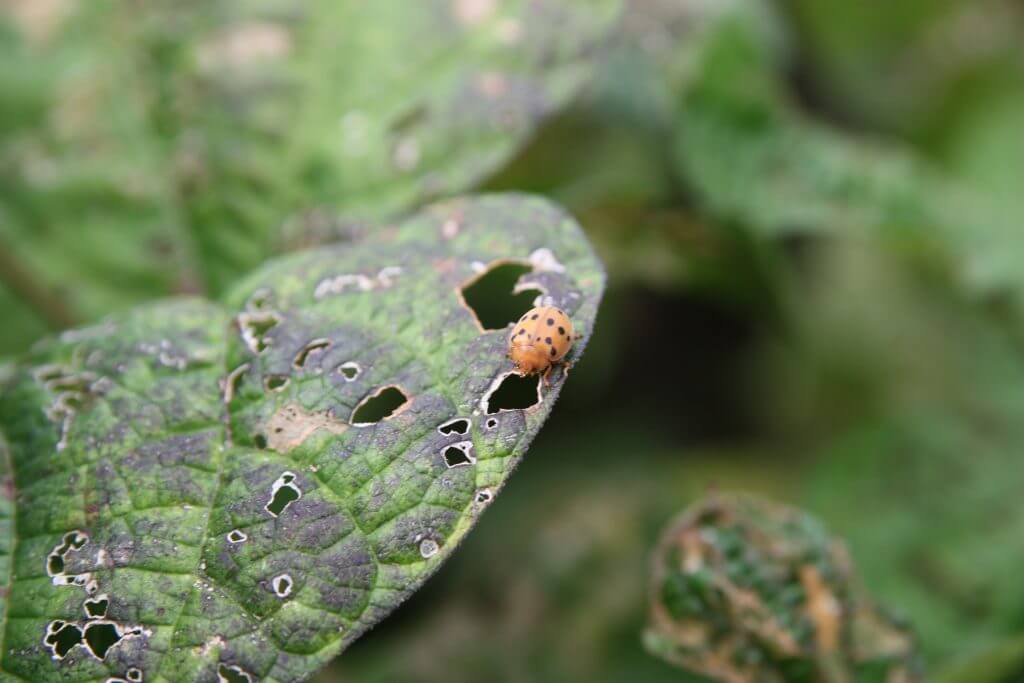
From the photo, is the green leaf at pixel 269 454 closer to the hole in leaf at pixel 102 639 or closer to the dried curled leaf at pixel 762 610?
the hole in leaf at pixel 102 639

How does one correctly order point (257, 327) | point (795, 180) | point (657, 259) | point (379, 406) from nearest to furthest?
point (379, 406) → point (257, 327) → point (795, 180) → point (657, 259)

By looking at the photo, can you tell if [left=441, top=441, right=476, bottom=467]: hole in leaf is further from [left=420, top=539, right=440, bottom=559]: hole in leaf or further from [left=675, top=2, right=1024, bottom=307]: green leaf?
[left=675, top=2, right=1024, bottom=307]: green leaf

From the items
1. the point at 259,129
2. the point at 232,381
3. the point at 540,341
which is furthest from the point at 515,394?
the point at 259,129

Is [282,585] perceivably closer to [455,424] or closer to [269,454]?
[269,454]

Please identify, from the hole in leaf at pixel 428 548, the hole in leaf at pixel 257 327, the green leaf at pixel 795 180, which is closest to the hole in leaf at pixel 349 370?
the hole in leaf at pixel 257 327

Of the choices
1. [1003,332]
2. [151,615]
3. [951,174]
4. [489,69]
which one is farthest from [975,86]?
[151,615]
